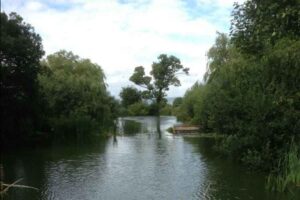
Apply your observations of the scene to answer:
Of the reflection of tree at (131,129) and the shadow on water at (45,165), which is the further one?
the reflection of tree at (131,129)

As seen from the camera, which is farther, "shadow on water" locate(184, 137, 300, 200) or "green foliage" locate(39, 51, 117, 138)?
"green foliage" locate(39, 51, 117, 138)

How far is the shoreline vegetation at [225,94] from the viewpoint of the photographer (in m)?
13.2

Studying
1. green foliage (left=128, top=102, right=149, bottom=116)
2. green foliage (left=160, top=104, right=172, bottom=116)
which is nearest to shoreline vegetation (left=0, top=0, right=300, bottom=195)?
green foliage (left=128, top=102, right=149, bottom=116)

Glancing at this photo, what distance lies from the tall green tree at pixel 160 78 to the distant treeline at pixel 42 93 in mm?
40111

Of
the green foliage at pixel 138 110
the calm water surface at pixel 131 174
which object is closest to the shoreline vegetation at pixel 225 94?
the calm water surface at pixel 131 174

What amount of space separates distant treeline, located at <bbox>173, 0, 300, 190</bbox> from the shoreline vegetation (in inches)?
1.3

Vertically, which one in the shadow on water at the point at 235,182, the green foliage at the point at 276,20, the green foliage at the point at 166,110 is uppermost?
the green foliage at the point at 166,110

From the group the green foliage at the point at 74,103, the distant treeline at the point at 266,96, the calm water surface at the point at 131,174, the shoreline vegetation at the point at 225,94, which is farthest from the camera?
the green foliage at the point at 74,103

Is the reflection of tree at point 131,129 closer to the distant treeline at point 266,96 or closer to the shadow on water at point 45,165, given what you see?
the shadow on water at point 45,165

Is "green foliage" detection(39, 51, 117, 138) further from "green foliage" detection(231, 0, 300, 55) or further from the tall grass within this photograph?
"green foliage" detection(231, 0, 300, 55)

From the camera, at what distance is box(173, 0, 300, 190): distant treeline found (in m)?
10.1

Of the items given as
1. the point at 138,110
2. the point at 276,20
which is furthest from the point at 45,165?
the point at 138,110

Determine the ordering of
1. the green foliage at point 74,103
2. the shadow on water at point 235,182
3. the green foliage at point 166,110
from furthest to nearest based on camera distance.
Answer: the green foliage at point 166,110
the green foliage at point 74,103
the shadow on water at point 235,182

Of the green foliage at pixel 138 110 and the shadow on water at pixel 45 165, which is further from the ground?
the green foliage at pixel 138 110
